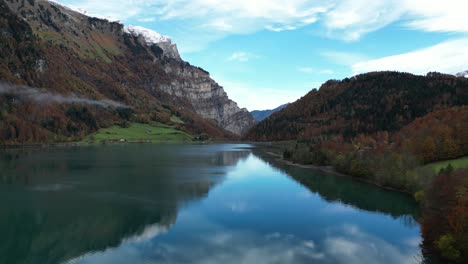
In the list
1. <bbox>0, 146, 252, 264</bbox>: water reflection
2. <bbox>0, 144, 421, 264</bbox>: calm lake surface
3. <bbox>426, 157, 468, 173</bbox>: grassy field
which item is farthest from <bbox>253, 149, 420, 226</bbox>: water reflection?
<bbox>0, 146, 252, 264</bbox>: water reflection

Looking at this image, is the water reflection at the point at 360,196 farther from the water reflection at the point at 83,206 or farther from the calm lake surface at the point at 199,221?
the water reflection at the point at 83,206

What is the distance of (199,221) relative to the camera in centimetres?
4097

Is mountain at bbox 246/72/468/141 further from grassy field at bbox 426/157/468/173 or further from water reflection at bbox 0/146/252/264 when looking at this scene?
water reflection at bbox 0/146/252/264

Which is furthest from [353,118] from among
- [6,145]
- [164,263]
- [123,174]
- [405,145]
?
[164,263]

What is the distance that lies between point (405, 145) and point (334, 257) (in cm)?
4813

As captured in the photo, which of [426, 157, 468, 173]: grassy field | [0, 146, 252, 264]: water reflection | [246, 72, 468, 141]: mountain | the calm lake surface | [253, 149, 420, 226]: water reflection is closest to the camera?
the calm lake surface

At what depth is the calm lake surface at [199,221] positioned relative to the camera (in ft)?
100

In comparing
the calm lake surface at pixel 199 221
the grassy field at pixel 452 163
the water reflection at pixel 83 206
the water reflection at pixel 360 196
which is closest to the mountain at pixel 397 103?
the water reflection at pixel 360 196

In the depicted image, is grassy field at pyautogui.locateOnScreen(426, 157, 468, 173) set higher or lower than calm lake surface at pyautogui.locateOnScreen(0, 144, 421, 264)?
higher

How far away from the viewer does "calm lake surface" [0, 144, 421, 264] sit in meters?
30.5

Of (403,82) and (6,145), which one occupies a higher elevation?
(403,82)

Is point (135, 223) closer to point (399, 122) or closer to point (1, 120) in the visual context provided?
point (399, 122)

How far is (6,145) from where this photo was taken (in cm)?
15762

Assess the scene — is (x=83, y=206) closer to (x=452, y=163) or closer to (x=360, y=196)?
(x=360, y=196)
